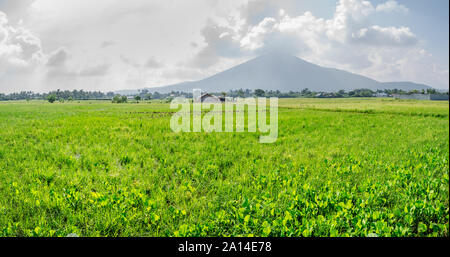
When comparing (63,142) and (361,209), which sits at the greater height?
(63,142)

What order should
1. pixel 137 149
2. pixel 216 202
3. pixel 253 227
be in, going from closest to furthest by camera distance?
pixel 253 227, pixel 216 202, pixel 137 149

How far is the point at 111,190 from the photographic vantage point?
155 inches

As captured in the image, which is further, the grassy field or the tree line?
the tree line

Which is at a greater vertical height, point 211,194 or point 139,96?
point 139,96

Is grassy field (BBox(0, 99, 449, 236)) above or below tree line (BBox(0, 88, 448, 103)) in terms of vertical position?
below

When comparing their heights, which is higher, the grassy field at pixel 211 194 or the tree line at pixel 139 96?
the tree line at pixel 139 96

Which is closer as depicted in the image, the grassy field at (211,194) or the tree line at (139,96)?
the grassy field at (211,194)

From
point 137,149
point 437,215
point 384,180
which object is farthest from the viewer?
point 137,149

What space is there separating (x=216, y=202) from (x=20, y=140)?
7841 mm

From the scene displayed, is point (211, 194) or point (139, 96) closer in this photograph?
point (211, 194)

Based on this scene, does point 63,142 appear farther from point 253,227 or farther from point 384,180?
point 384,180

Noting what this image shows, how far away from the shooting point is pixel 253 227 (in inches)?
115
